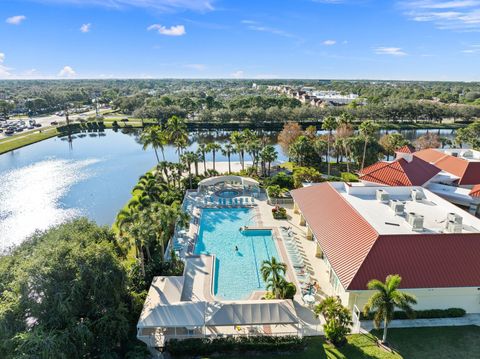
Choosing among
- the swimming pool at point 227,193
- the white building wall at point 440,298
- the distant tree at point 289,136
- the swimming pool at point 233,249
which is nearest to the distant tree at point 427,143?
the distant tree at point 289,136

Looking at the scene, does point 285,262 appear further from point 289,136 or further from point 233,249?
point 289,136

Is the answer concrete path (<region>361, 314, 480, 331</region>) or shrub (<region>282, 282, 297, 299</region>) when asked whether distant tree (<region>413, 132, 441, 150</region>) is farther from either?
shrub (<region>282, 282, 297, 299</region>)

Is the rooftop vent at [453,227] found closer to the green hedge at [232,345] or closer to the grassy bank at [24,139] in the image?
the green hedge at [232,345]

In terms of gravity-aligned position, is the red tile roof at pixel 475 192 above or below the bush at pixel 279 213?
above

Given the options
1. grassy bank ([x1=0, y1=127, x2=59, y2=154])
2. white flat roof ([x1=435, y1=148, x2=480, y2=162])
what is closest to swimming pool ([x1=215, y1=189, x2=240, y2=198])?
white flat roof ([x1=435, y1=148, x2=480, y2=162])

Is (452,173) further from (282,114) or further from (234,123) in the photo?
(234,123)

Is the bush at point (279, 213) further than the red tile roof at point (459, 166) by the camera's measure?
No
